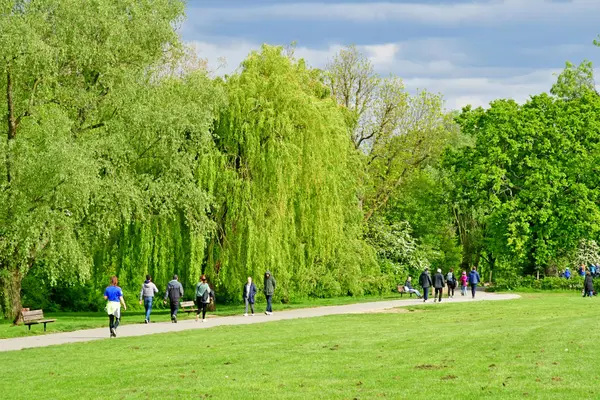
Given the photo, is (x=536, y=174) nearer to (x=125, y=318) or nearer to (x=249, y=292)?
(x=249, y=292)

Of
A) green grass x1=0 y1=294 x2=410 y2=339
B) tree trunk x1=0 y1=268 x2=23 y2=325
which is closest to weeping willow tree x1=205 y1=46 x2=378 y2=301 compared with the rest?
green grass x1=0 y1=294 x2=410 y2=339

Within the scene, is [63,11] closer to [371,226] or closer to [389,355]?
[389,355]

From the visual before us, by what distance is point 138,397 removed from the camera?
13.1m

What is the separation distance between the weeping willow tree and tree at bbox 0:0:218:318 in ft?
11.9

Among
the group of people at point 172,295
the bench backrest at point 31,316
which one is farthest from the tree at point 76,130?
the group of people at point 172,295

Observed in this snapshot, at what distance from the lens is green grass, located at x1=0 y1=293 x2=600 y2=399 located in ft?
42.5

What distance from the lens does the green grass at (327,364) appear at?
12961mm

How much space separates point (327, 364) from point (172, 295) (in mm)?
14798

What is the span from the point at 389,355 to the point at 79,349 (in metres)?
7.86

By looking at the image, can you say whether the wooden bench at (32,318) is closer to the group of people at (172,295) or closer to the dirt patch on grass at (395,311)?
the group of people at (172,295)

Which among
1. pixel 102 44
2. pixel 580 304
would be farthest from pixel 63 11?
pixel 580 304

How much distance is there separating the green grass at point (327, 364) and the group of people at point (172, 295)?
1.46 m

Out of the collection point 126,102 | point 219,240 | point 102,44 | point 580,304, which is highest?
point 102,44

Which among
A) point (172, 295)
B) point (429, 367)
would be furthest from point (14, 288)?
point (429, 367)
